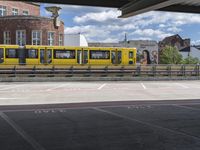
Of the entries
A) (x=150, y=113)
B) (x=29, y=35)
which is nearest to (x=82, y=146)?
(x=150, y=113)

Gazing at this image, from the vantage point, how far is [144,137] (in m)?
10.3

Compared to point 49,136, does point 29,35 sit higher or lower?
higher

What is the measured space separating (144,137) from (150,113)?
501 centimetres

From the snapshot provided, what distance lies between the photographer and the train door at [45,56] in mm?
44938

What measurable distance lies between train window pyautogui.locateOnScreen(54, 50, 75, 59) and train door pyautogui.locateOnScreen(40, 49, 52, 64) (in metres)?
0.67

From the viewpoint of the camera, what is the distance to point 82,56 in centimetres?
4666

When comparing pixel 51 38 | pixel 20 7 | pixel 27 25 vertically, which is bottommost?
pixel 51 38

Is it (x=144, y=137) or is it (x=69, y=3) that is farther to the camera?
(x=69, y=3)

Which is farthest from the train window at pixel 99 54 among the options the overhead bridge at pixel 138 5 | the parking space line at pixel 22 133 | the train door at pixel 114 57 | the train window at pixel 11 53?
the parking space line at pixel 22 133

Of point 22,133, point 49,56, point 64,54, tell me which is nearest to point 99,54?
point 64,54

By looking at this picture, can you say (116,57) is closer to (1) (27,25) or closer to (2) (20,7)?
(1) (27,25)

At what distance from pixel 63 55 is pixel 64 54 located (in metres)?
0.15

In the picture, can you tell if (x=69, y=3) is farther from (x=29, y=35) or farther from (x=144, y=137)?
(x=29, y=35)

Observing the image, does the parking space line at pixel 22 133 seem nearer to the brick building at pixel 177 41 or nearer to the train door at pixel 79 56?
the train door at pixel 79 56
